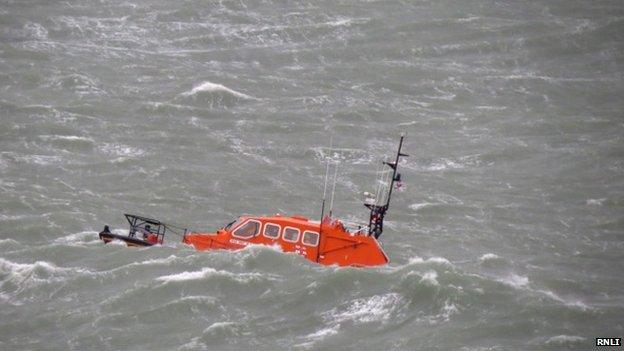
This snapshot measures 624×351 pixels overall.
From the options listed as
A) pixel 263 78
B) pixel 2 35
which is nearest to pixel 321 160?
pixel 263 78

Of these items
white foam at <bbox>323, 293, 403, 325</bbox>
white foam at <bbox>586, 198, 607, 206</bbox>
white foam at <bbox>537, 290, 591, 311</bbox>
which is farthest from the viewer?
white foam at <bbox>586, 198, 607, 206</bbox>

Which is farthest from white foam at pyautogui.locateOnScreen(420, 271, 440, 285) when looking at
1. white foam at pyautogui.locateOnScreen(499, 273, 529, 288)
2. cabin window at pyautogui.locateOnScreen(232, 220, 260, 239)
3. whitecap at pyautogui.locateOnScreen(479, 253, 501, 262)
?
cabin window at pyautogui.locateOnScreen(232, 220, 260, 239)

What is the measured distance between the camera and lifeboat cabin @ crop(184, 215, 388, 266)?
133ft

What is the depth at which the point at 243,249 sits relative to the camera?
40812mm

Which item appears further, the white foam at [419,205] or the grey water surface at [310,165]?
the white foam at [419,205]

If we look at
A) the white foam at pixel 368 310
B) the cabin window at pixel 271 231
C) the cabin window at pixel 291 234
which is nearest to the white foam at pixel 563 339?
the white foam at pixel 368 310

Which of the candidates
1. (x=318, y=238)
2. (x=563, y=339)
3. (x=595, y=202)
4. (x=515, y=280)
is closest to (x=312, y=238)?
(x=318, y=238)

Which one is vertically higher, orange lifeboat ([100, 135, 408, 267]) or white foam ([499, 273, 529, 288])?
orange lifeboat ([100, 135, 408, 267])

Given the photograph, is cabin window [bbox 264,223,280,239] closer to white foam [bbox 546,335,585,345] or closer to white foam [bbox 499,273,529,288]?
white foam [bbox 499,273,529,288]

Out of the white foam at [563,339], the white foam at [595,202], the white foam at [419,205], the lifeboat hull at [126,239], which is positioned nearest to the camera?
the white foam at [563,339]

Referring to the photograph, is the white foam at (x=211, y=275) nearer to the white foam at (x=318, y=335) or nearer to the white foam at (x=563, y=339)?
the white foam at (x=318, y=335)

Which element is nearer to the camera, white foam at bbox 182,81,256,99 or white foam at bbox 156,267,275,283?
white foam at bbox 156,267,275,283

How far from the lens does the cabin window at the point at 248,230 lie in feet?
135

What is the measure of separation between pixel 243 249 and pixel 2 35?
3213 centimetres
